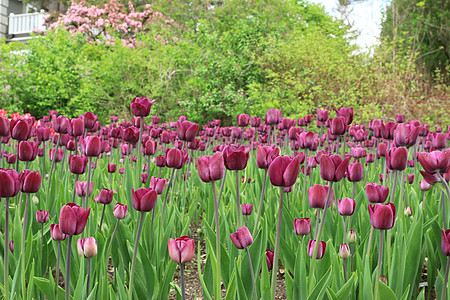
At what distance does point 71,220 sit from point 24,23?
2191 cm

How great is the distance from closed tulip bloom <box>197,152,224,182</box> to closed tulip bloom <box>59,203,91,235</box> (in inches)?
12.5

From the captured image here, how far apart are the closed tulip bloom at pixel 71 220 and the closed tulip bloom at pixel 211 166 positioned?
0.32 meters

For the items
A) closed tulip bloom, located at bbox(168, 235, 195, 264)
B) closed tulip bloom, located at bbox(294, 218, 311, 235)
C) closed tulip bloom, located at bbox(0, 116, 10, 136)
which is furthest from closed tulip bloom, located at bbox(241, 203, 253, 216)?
closed tulip bloom, located at bbox(0, 116, 10, 136)

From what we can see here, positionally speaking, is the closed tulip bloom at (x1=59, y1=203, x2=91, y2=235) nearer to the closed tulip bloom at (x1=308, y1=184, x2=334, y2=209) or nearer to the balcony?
the closed tulip bloom at (x1=308, y1=184, x2=334, y2=209)

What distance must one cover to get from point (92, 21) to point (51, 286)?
18.6m

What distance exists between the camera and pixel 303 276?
121 centimetres

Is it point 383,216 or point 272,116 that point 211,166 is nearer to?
point 383,216

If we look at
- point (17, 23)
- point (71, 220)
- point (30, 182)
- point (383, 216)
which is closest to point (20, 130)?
point (30, 182)

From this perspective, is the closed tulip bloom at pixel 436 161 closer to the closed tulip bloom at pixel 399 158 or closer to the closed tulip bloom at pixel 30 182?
the closed tulip bloom at pixel 399 158

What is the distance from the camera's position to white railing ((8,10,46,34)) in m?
19.4

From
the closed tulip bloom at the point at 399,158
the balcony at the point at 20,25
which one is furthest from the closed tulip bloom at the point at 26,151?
the balcony at the point at 20,25

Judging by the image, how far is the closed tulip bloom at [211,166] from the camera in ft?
3.60

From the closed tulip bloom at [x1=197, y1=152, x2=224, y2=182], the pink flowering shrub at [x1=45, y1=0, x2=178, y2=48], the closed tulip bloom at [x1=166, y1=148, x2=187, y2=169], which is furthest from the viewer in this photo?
the pink flowering shrub at [x1=45, y1=0, x2=178, y2=48]

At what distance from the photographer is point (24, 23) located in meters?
19.7
